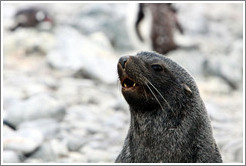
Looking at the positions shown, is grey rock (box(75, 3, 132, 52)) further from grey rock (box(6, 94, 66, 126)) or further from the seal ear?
the seal ear

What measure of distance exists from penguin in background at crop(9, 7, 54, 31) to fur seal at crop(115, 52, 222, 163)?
9389 millimetres

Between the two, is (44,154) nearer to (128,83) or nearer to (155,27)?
(128,83)

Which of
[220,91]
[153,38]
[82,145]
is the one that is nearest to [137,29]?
[153,38]

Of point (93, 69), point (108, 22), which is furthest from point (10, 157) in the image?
point (108, 22)

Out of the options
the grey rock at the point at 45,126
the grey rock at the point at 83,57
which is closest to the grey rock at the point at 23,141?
the grey rock at the point at 45,126

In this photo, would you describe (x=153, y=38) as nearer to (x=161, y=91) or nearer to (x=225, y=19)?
(x=225, y=19)

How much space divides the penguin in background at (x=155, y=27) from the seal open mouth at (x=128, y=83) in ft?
24.4

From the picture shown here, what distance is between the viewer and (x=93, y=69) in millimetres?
10156

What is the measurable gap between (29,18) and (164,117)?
33.4ft

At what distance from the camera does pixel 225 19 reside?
1623cm

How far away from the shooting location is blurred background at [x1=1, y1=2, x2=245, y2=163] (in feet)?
22.1

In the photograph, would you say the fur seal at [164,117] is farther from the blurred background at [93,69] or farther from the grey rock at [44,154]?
the blurred background at [93,69]

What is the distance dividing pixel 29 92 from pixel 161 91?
4.52m

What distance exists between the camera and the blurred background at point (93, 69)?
6.74 metres
